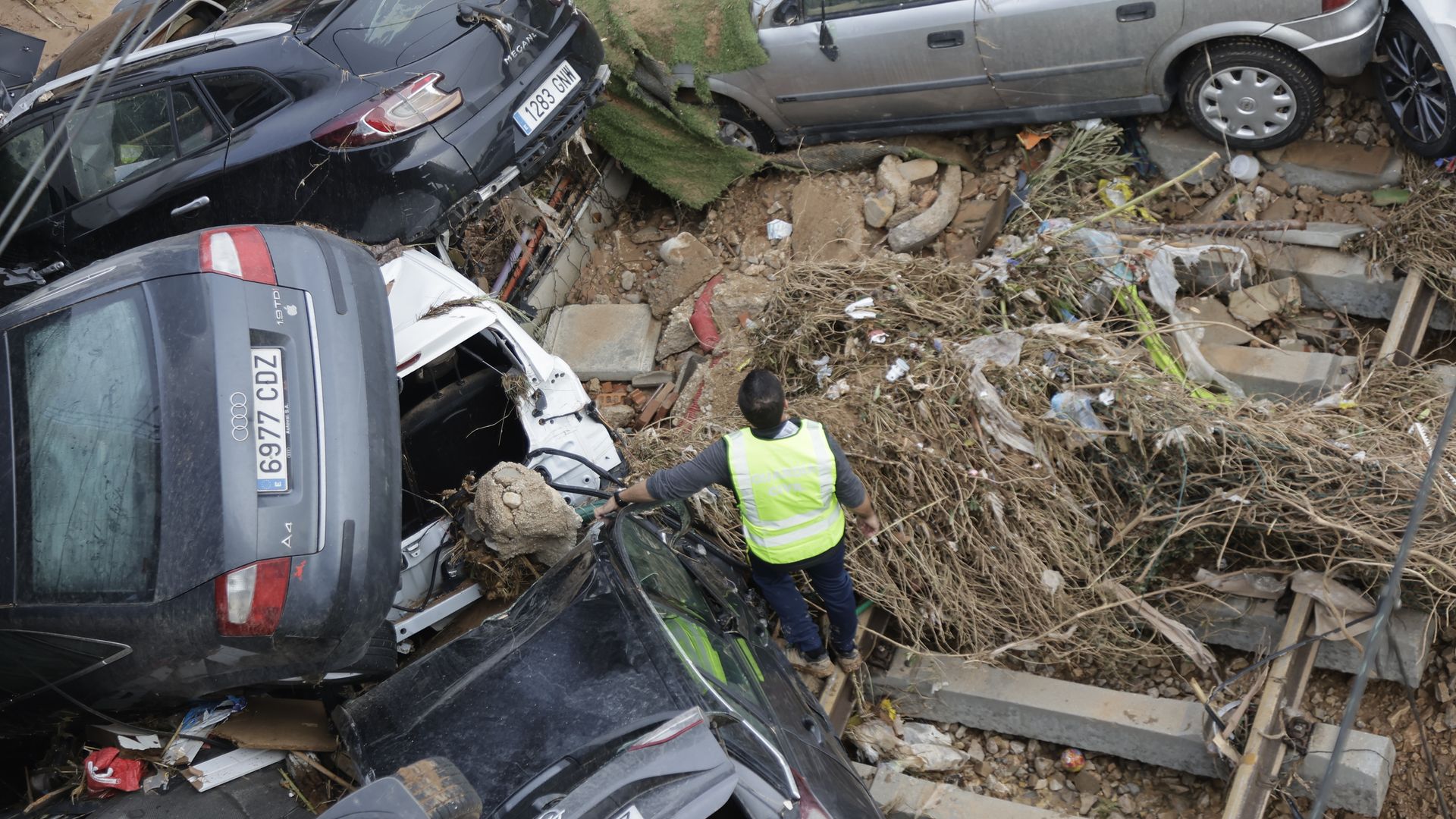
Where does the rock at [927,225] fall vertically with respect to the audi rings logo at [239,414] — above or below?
below

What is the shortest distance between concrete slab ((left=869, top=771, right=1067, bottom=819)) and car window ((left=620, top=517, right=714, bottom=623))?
1.03 metres

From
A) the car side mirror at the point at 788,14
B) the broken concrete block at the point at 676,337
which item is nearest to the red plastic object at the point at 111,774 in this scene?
the broken concrete block at the point at 676,337

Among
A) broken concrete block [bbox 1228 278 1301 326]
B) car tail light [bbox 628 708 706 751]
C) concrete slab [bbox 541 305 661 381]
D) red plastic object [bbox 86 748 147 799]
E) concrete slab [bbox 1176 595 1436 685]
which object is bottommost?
red plastic object [bbox 86 748 147 799]

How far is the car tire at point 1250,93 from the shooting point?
519cm

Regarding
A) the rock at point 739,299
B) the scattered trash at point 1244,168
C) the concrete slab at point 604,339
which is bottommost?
the concrete slab at point 604,339

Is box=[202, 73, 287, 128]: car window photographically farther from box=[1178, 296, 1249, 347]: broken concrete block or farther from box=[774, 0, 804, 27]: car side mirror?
box=[1178, 296, 1249, 347]: broken concrete block

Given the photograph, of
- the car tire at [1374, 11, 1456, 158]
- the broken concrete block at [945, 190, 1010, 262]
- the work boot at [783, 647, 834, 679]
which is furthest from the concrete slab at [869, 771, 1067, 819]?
the car tire at [1374, 11, 1456, 158]

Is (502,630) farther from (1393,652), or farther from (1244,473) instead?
(1393,652)

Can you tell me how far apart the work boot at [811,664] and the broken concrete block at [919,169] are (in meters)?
2.86

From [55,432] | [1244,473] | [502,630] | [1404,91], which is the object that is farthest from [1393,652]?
[55,432]

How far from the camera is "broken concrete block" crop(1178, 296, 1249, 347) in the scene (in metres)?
5.05

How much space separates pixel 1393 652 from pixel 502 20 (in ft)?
14.9

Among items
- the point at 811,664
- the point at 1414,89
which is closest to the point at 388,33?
the point at 811,664

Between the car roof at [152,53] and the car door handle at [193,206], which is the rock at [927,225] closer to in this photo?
the car roof at [152,53]
